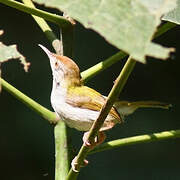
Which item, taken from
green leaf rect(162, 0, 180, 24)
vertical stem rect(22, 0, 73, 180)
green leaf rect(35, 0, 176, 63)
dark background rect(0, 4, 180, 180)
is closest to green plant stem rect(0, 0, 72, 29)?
vertical stem rect(22, 0, 73, 180)

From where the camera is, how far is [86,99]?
237cm

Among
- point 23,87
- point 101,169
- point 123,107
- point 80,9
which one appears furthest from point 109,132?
point 80,9

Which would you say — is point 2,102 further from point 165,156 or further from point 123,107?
point 123,107

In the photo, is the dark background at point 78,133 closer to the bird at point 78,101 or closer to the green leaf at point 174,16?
the bird at point 78,101

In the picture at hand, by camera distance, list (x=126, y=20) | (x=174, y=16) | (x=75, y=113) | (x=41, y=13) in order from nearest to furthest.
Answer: (x=126, y=20)
(x=174, y=16)
(x=41, y=13)
(x=75, y=113)

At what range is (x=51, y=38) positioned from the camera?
1.68 metres

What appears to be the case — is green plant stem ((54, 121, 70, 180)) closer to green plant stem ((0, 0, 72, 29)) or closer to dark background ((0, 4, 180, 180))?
green plant stem ((0, 0, 72, 29))

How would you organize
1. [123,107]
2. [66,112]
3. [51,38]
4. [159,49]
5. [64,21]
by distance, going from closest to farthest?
[159,49]
[64,21]
[51,38]
[66,112]
[123,107]

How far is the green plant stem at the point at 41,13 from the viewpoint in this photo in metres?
1.48

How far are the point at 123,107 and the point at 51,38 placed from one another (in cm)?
79

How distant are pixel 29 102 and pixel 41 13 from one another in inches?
9.6

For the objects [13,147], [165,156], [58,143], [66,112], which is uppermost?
[58,143]

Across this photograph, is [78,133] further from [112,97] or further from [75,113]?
[112,97]

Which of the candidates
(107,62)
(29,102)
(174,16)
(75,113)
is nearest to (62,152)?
(29,102)
